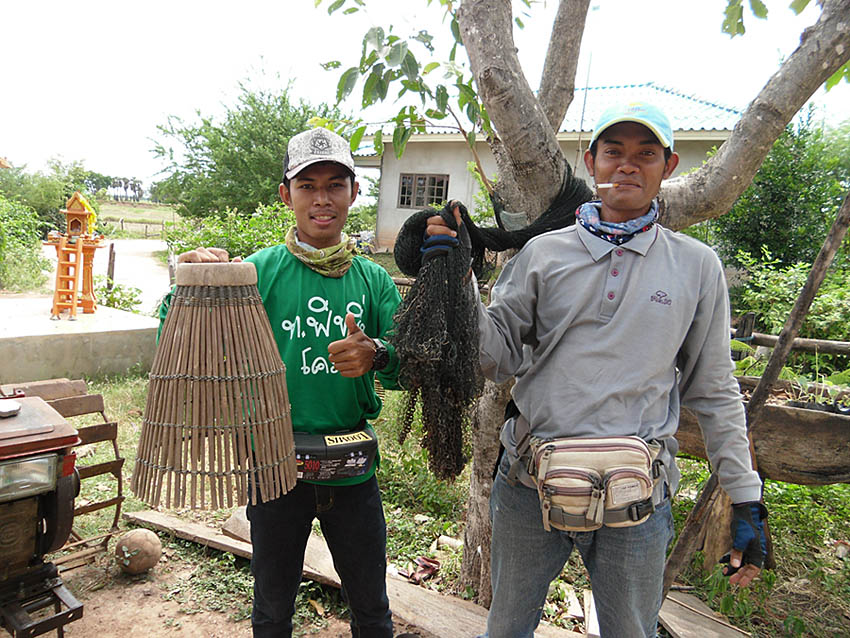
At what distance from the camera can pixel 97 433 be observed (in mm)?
3051

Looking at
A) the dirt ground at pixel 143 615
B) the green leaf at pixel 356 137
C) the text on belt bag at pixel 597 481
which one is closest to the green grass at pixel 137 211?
the dirt ground at pixel 143 615

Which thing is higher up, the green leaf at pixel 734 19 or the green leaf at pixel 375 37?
the green leaf at pixel 734 19

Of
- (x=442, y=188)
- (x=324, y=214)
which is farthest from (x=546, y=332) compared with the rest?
(x=442, y=188)

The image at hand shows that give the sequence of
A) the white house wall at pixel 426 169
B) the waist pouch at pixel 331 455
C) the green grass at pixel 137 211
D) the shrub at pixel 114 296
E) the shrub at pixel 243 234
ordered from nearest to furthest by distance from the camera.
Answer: the waist pouch at pixel 331 455, the shrub at pixel 243 234, the shrub at pixel 114 296, the white house wall at pixel 426 169, the green grass at pixel 137 211

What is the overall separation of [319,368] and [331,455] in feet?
0.92

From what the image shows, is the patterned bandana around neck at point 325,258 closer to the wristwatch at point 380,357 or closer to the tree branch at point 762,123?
the wristwatch at point 380,357

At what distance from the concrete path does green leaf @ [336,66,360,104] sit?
28.6ft

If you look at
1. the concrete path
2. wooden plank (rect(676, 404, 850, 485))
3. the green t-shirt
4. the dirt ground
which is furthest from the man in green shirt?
the concrete path

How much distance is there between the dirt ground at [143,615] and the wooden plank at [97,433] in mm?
732

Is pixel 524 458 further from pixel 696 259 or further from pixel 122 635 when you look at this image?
pixel 122 635

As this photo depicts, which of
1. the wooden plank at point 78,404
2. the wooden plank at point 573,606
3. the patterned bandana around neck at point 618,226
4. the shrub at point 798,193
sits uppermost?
the shrub at point 798,193

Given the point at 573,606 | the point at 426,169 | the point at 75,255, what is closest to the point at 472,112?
the point at 573,606

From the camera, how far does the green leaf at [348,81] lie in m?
2.19

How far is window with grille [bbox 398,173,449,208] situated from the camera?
1487 centimetres
